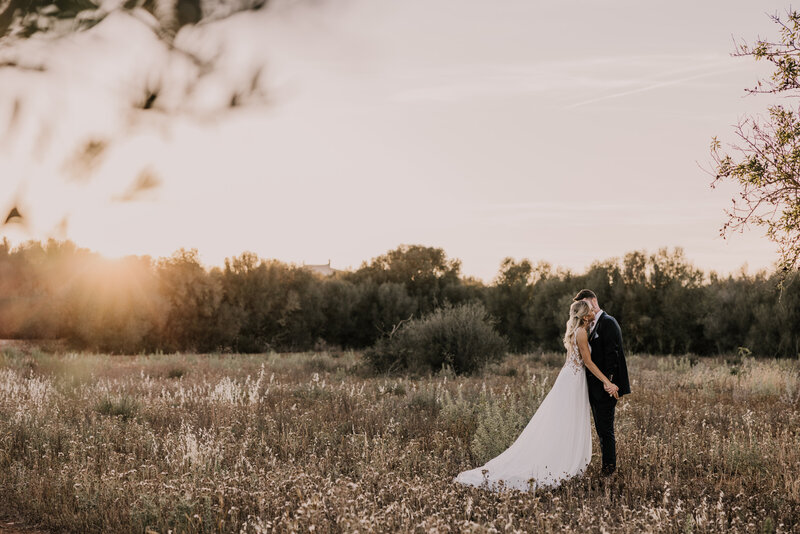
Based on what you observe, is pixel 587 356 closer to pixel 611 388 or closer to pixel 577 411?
pixel 611 388

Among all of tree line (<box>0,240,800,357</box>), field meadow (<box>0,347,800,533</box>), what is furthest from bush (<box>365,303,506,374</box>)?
tree line (<box>0,240,800,357</box>)

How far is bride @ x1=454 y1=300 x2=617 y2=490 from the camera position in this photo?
674cm

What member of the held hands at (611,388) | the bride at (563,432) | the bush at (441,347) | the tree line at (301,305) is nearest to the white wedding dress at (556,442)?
the bride at (563,432)

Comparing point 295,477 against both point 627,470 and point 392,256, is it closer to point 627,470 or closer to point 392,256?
point 627,470

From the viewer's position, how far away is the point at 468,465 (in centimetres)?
705

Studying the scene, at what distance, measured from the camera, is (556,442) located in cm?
686

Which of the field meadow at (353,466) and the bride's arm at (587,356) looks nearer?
the field meadow at (353,466)

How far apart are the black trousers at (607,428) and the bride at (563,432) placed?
0.46ft

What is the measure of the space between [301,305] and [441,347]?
19497mm

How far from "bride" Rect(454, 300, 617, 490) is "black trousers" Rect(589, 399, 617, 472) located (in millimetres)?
140

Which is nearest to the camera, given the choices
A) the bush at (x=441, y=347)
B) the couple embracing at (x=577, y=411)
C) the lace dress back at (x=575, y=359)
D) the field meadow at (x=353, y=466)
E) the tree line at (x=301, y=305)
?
the field meadow at (x=353, y=466)

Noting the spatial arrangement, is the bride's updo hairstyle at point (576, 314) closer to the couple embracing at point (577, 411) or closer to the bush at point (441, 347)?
the couple embracing at point (577, 411)

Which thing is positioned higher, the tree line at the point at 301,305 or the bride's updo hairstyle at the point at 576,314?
the bride's updo hairstyle at the point at 576,314

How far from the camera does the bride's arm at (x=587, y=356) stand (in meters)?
6.71
